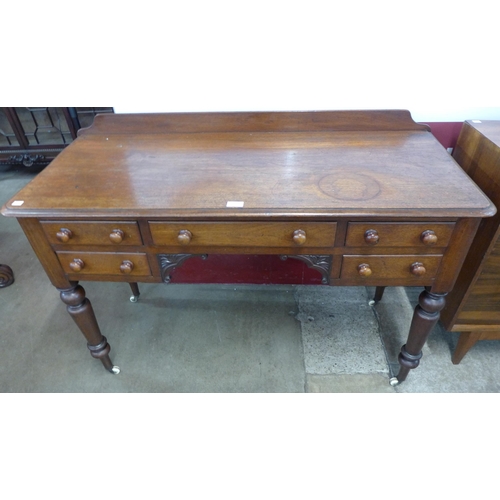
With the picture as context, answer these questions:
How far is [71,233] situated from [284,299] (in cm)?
112

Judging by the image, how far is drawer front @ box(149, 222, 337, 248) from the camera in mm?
1030

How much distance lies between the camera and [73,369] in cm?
160

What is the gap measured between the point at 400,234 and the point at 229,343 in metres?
0.97

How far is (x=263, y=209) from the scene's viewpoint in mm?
988

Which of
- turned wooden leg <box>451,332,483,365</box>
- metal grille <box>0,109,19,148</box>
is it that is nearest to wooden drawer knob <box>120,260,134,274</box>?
turned wooden leg <box>451,332,483,365</box>

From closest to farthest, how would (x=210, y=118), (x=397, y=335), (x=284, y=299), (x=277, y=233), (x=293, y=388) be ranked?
(x=277, y=233) → (x=210, y=118) → (x=293, y=388) → (x=397, y=335) → (x=284, y=299)

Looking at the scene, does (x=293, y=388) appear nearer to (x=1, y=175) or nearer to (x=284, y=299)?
(x=284, y=299)

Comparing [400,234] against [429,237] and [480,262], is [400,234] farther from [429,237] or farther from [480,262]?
[480,262]

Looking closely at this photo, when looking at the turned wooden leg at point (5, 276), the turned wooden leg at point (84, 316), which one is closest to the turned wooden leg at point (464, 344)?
the turned wooden leg at point (84, 316)

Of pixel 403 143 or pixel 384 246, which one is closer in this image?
pixel 384 246

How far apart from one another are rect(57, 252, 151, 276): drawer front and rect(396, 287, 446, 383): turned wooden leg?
911 mm

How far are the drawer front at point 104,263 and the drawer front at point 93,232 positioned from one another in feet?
0.18

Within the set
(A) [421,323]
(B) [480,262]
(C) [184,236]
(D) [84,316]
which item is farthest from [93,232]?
(B) [480,262]

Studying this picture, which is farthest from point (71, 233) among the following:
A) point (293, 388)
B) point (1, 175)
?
point (1, 175)
